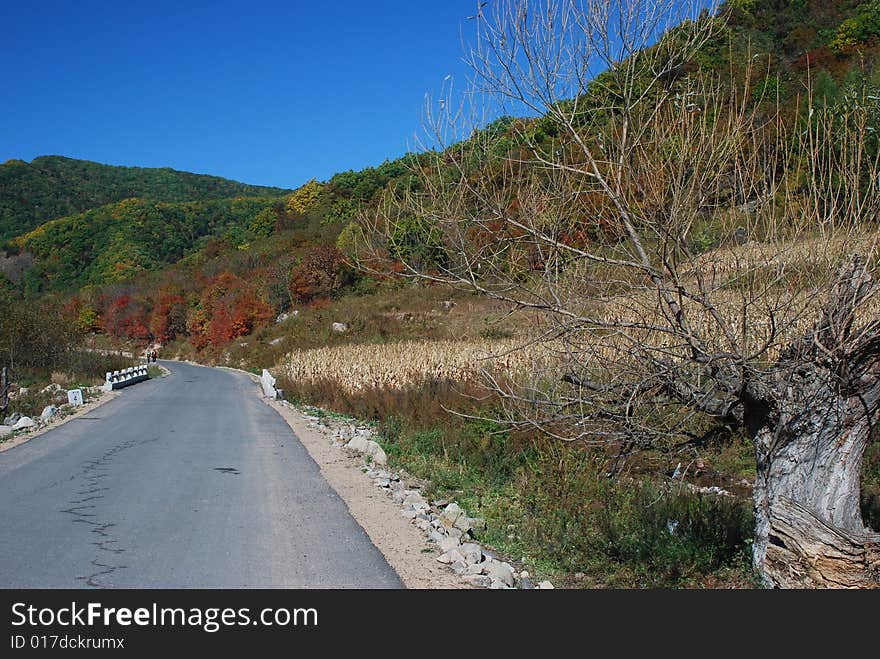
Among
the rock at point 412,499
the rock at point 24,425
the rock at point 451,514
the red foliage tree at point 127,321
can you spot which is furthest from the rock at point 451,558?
the red foliage tree at point 127,321

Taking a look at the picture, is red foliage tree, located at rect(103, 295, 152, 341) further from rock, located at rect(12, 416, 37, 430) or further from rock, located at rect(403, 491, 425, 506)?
rock, located at rect(403, 491, 425, 506)

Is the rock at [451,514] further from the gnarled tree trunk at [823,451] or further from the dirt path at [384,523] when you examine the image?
the gnarled tree trunk at [823,451]

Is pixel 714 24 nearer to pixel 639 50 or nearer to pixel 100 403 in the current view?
pixel 639 50

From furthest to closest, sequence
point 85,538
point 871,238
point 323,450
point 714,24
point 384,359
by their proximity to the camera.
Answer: point 384,359, point 323,450, point 85,538, point 714,24, point 871,238

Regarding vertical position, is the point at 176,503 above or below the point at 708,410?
below

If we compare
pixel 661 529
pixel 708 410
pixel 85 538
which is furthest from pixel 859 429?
pixel 85 538

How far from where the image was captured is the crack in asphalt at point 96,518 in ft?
19.2

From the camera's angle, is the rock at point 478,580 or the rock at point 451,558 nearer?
the rock at point 478,580

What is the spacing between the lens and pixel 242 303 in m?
67.9

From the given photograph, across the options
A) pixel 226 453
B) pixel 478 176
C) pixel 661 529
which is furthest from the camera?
pixel 226 453

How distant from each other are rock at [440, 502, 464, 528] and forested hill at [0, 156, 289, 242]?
14593 centimetres

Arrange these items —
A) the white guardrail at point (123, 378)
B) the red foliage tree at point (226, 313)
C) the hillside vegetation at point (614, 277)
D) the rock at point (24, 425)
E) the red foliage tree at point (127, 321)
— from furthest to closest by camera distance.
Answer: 1. the red foliage tree at point (127, 321)
2. the red foliage tree at point (226, 313)
3. the white guardrail at point (123, 378)
4. the rock at point (24, 425)
5. the hillside vegetation at point (614, 277)

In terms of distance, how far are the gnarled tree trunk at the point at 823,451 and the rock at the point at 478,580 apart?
2.24 m

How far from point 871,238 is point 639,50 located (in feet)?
7.19
